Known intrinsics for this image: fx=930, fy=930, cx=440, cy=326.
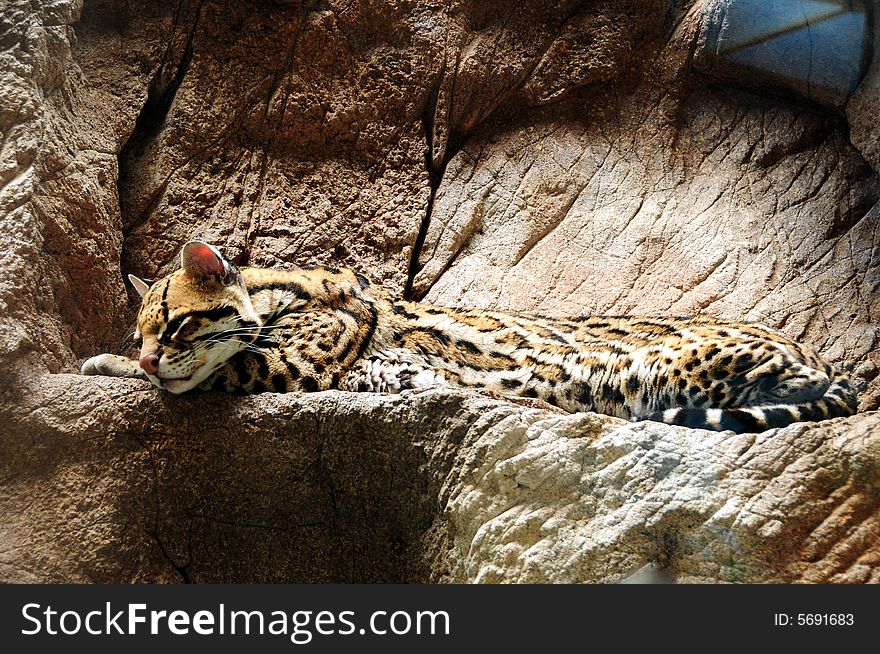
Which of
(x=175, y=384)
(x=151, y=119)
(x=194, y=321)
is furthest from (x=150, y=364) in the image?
(x=151, y=119)

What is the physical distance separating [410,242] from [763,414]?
2.64 metres

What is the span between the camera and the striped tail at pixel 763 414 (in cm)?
356

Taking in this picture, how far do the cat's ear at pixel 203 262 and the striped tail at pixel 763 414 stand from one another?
6.79 feet

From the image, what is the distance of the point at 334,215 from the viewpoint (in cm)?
565

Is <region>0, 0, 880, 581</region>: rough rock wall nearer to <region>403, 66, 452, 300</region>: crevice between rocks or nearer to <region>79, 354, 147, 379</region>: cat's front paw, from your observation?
<region>403, 66, 452, 300</region>: crevice between rocks

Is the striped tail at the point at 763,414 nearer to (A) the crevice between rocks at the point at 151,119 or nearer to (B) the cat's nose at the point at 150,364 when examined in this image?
(B) the cat's nose at the point at 150,364

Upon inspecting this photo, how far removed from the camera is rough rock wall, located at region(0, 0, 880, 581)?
3459mm

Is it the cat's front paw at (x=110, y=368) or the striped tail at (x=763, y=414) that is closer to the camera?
the striped tail at (x=763, y=414)

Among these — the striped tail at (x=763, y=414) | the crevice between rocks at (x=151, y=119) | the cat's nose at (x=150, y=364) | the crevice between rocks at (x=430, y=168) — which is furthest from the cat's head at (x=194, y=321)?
the striped tail at (x=763, y=414)

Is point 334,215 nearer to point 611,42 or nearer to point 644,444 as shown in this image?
point 611,42

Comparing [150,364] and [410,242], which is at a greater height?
[410,242]

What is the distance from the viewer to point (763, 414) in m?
3.59

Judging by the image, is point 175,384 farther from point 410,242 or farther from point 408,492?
point 410,242

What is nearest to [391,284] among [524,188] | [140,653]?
[524,188]
